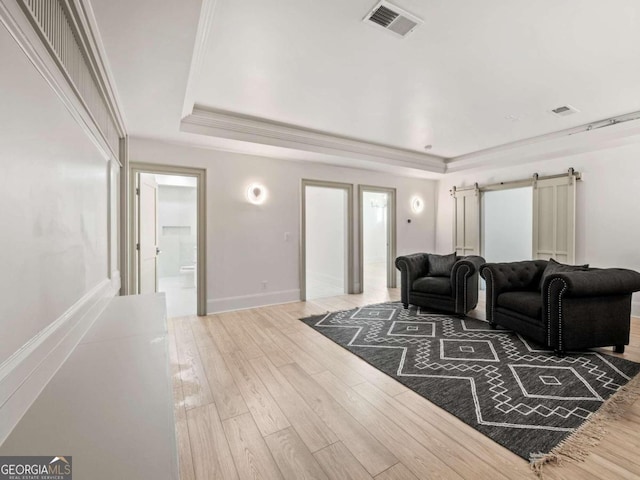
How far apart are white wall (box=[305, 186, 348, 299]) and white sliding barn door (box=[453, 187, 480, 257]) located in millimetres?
2432

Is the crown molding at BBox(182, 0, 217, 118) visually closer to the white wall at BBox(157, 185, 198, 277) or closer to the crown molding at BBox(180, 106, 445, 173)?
the crown molding at BBox(180, 106, 445, 173)

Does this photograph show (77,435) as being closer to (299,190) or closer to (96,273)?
(96,273)

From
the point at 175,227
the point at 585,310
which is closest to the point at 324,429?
the point at 585,310

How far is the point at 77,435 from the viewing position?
28.5 inches

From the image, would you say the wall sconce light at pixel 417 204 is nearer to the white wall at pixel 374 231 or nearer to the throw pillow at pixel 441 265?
the throw pillow at pixel 441 265

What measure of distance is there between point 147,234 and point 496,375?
4.21m

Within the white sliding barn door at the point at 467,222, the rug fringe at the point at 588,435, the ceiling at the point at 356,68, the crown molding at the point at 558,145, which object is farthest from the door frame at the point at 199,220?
the white sliding barn door at the point at 467,222

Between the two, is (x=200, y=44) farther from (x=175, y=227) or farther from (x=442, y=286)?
(x=175, y=227)

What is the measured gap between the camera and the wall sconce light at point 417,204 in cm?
630

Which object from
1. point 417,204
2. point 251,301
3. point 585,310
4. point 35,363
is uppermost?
point 417,204

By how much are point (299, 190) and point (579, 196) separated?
4316 mm

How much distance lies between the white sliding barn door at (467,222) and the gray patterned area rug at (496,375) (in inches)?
104

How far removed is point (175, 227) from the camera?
310 inches

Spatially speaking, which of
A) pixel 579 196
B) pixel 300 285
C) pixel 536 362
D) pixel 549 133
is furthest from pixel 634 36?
pixel 300 285
